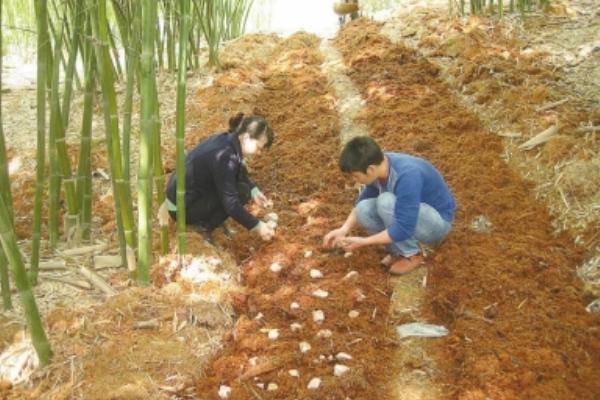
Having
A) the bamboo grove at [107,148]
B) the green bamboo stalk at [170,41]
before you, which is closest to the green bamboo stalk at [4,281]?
the bamboo grove at [107,148]

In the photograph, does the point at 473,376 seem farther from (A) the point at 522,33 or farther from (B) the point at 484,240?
(A) the point at 522,33

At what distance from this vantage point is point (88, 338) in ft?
9.50

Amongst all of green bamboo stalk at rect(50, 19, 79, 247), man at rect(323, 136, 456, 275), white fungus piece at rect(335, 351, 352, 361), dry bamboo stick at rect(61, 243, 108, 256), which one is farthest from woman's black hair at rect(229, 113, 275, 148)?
white fungus piece at rect(335, 351, 352, 361)

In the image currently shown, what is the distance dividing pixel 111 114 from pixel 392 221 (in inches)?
62.1

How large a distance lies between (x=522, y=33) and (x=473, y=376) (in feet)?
16.5

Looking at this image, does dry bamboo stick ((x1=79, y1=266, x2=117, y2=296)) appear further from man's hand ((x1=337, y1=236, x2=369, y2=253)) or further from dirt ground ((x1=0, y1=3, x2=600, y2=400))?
man's hand ((x1=337, y1=236, x2=369, y2=253))

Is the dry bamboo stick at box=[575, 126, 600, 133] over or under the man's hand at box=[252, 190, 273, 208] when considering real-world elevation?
over

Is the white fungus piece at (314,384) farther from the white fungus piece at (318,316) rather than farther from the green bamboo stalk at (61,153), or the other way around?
the green bamboo stalk at (61,153)

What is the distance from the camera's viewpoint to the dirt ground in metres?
2.72

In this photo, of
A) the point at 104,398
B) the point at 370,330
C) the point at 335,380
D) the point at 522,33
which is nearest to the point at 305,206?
the point at 370,330

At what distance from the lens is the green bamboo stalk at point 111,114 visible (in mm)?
2880

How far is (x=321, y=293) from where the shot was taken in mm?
3428

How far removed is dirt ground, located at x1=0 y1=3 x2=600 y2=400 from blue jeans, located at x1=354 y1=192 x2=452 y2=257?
16 cm

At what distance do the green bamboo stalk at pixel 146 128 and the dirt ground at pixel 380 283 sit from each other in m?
0.27
